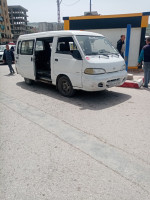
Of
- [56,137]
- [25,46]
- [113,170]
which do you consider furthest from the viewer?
[25,46]

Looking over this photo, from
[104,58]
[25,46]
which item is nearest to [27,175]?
[104,58]

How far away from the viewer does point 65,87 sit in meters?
5.64

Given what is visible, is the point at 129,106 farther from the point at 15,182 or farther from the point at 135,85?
the point at 15,182

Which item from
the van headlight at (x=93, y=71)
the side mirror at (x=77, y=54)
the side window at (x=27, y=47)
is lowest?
the van headlight at (x=93, y=71)

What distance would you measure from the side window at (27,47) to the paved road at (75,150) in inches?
103

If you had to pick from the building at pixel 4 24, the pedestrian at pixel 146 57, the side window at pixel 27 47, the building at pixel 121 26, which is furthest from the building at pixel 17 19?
the pedestrian at pixel 146 57

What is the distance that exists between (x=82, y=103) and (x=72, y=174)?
2900mm

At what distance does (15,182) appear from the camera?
2219mm

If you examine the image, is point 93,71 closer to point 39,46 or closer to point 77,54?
point 77,54

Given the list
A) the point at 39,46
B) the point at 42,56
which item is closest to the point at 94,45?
the point at 39,46

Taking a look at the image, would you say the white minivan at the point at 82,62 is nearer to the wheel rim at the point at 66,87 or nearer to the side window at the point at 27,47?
the wheel rim at the point at 66,87

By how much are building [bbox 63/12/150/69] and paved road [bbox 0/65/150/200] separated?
616 centimetres

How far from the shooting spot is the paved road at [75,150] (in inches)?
82.4

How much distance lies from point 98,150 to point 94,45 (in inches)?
144
